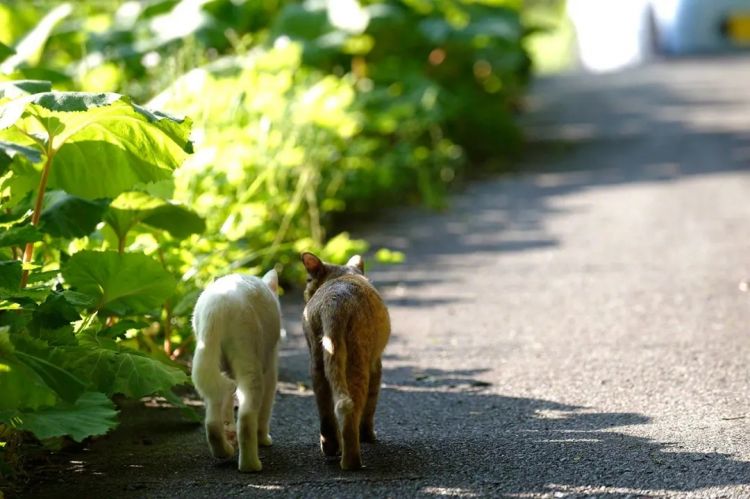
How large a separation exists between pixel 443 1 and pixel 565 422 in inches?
316

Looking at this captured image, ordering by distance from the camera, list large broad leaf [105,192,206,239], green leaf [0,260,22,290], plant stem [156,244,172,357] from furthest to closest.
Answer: plant stem [156,244,172,357] → large broad leaf [105,192,206,239] → green leaf [0,260,22,290]

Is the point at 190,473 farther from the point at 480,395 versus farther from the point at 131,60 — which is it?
the point at 131,60

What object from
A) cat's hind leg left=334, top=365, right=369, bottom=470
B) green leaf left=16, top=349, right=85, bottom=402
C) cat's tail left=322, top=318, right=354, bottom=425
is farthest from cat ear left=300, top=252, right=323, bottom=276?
green leaf left=16, top=349, right=85, bottom=402

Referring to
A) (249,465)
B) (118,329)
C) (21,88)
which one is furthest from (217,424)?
(21,88)

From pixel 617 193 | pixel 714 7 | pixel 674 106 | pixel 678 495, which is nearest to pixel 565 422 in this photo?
pixel 678 495

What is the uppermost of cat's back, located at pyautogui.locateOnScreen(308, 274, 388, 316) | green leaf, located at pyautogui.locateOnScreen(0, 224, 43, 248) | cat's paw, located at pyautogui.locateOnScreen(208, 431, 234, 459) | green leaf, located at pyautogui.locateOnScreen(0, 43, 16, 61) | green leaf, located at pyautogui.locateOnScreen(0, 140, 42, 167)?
green leaf, located at pyautogui.locateOnScreen(0, 43, 16, 61)

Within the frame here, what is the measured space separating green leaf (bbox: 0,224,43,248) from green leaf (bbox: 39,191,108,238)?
18 centimetres

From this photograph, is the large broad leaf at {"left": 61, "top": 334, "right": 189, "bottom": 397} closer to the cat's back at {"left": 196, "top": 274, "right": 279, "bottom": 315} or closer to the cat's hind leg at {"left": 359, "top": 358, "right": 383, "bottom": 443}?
the cat's back at {"left": 196, "top": 274, "right": 279, "bottom": 315}

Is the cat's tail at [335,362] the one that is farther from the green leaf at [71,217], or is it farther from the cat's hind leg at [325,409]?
the green leaf at [71,217]

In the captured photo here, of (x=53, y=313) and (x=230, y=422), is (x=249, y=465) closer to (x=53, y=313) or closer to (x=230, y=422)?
(x=230, y=422)

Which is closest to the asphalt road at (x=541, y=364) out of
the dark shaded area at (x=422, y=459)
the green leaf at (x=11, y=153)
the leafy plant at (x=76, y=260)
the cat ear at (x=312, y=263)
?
the dark shaded area at (x=422, y=459)

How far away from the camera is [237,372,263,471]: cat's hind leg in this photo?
363 centimetres

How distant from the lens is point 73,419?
3371 millimetres

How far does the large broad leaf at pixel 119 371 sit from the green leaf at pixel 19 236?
40 centimetres
